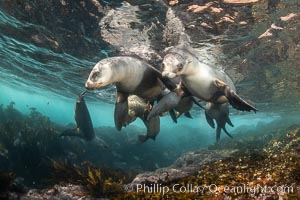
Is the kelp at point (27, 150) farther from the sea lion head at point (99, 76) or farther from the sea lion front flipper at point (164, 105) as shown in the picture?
the sea lion head at point (99, 76)

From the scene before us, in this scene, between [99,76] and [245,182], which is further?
[99,76]

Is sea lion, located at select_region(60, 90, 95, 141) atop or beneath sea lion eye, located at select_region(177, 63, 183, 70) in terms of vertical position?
beneath

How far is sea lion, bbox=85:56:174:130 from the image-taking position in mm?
5316

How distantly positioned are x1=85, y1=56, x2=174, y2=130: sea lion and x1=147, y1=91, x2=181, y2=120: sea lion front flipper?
47 cm

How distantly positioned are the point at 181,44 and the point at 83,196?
9.35m

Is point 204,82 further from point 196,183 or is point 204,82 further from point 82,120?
point 82,120

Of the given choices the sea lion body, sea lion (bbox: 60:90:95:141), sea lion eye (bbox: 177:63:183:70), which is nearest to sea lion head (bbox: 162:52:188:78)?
sea lion eye (bbox: 177:63:183:70)

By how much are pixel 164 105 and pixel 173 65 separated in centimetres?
128

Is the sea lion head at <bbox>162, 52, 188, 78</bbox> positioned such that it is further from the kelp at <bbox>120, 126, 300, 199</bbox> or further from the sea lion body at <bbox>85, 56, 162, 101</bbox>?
the kelp at <bbox>120, 126, 300, 199</bbox>

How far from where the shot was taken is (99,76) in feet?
17.3

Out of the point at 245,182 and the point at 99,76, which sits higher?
the point at 99,76

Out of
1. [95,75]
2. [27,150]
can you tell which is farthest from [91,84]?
[27,150]

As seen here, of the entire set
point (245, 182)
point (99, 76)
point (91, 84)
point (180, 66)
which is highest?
point (180, 66)

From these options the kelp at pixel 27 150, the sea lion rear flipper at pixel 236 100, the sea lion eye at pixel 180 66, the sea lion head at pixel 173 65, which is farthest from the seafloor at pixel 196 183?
the kelp at pixel 27 150
